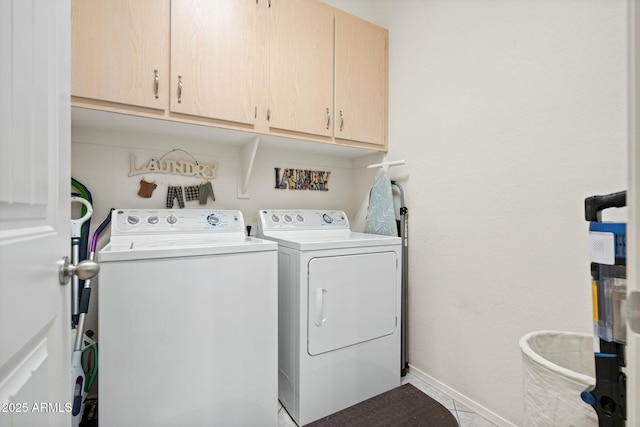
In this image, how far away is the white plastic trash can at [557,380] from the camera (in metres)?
0.83

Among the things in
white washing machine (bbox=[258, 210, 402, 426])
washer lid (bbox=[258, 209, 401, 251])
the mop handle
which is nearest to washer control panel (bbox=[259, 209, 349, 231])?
washer lid (bbox=[258, 209, 401, 251])

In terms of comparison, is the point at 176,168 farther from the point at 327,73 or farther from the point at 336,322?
the point at 336,322

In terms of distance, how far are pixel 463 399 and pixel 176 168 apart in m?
2.33

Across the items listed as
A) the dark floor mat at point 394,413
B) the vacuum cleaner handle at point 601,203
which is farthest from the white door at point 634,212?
the dark floor mat at point 394,413

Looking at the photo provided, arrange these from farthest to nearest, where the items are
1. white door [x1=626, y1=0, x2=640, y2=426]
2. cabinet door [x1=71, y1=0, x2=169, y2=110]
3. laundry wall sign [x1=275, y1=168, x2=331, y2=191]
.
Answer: laundry wall sign [x1=275, y1=168, x2=331, y2=191], cabinet door [x1=71, y1=0, x2=169, y2=110], white door [x1=626, y1=0, x2=640, y2=426]

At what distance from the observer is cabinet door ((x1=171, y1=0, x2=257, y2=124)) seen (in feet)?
4.90

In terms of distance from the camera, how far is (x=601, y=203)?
73cm

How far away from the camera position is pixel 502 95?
4.93 feet

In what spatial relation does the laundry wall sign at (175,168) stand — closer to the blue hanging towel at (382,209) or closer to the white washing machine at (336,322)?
the white washing machine at (336,322)

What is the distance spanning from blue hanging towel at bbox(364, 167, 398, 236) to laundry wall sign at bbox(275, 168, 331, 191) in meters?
0.51

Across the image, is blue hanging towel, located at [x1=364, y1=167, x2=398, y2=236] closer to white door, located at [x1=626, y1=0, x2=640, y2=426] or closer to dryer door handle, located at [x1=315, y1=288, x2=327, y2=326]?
dryer door handle, located at [x1=315, y1=288, x2=327, y2=326]

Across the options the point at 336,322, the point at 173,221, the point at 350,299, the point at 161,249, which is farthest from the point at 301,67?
the point at 336,322

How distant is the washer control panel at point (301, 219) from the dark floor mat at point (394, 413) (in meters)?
1.20

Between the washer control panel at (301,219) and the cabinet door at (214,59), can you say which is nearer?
the cabinet door at (214,59)
